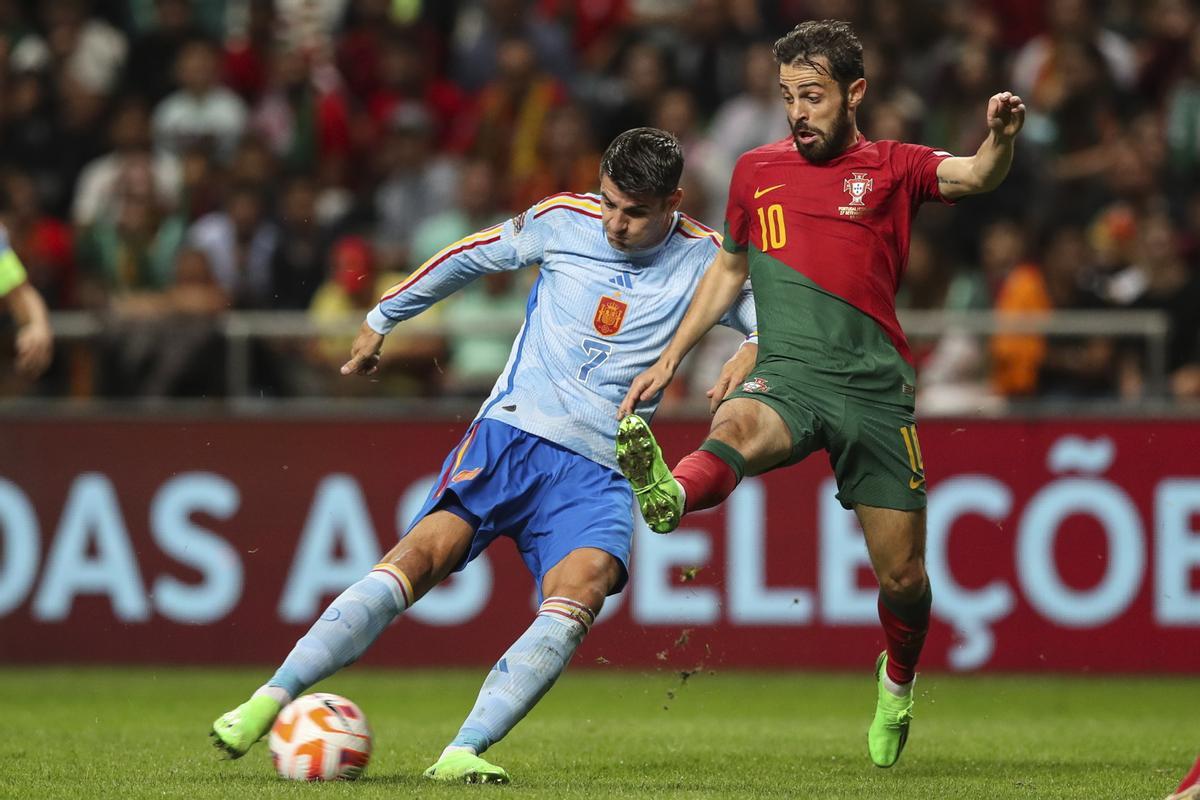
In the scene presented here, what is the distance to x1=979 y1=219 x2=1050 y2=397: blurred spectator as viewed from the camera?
41.8 feet

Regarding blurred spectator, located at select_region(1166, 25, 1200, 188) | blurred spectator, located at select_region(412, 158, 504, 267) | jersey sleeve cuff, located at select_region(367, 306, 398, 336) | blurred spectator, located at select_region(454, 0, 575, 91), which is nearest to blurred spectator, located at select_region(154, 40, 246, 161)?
blurred spectator, located at select_region(454, 0, 575, 91)

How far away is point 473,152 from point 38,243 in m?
3.27

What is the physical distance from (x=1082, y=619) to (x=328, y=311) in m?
5.38

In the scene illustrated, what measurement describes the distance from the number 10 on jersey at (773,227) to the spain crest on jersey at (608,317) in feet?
1.97

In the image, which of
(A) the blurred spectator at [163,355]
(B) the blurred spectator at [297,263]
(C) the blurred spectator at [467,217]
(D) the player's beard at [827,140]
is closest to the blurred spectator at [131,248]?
(B) the blurred spectator at [297,263]

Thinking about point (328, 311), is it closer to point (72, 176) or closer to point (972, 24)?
point (72, 176)

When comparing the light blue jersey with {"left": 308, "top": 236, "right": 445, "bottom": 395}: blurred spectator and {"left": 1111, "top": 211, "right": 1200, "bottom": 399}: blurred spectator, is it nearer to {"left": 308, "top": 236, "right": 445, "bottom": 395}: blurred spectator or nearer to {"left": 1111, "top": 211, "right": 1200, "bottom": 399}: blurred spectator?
{"left": 308, "top": 236, "right": 445, "bottom": 395}: blurred spectator

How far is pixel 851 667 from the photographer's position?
12.2 metres

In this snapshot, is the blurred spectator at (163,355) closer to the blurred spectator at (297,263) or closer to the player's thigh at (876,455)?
the blurred spectator at (297,263)

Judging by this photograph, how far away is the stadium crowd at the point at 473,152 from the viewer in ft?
42.2

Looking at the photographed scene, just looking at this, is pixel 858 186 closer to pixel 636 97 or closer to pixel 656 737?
pixel 656 737

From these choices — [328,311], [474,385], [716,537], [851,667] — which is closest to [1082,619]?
[851,667]

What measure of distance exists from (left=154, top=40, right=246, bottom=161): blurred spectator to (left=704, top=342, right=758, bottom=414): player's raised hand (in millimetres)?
8422

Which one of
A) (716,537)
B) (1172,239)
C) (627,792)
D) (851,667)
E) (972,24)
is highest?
(972,24)
